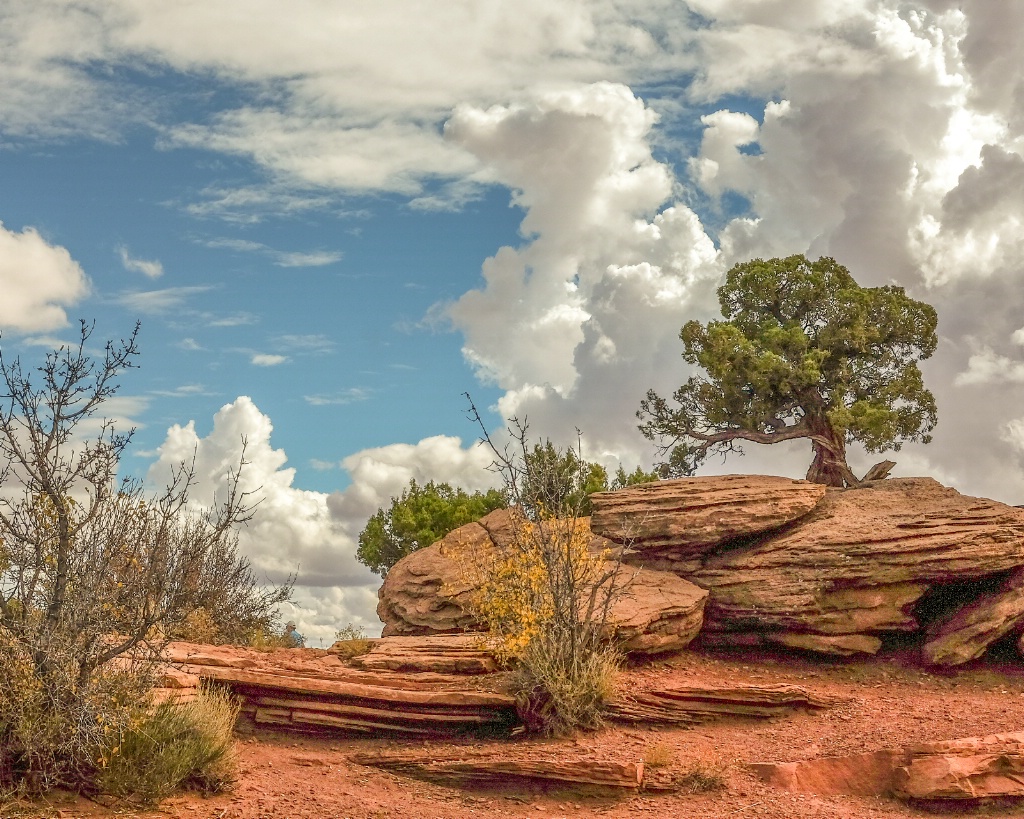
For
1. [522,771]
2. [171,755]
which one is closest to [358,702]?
[522,771]

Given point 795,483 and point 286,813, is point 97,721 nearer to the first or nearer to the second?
point 286,813

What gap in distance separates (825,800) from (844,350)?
53.5ft

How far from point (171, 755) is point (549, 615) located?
21.9 ft

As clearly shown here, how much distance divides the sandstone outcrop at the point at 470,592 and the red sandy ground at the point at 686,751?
0.77 meters

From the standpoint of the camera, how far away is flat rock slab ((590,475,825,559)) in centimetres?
2086

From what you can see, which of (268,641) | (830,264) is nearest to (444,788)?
(268,641)

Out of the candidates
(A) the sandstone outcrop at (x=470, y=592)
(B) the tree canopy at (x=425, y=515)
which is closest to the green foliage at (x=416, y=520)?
(B) the tree canopy at (x=425, y=515)

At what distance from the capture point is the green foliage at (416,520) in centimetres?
3369

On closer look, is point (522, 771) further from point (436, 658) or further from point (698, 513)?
point (698, 513)

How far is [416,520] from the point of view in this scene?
33875 mm

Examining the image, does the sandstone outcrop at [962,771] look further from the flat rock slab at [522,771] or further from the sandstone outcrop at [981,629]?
the sandstone outcrop at [981,629]

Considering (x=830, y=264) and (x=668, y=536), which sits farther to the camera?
(x=830, y=264)

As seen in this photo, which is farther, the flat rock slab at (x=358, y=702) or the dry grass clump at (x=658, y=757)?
the flat rock slab at (x=358, y=702)

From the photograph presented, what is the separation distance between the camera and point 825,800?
13.7 metres
